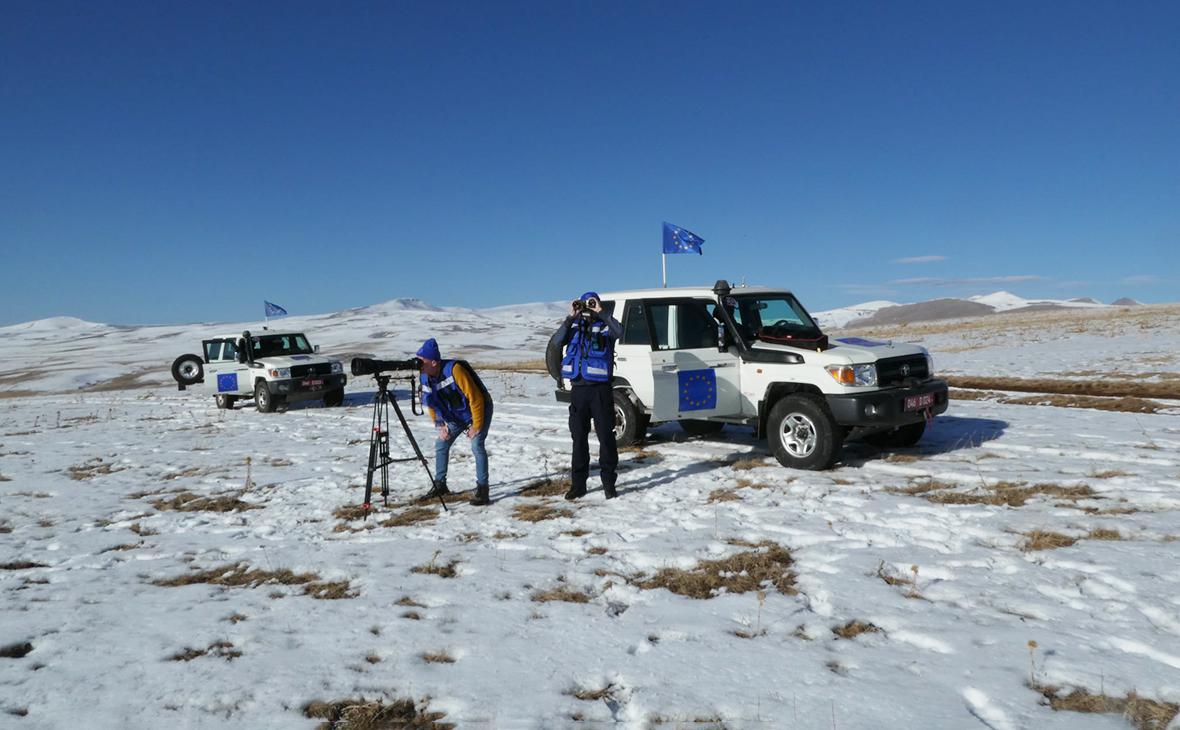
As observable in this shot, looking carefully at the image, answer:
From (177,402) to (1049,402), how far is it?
74.5 ft

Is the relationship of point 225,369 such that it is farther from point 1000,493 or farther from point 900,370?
point 1000,493

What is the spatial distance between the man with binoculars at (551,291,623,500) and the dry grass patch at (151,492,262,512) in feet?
12.1

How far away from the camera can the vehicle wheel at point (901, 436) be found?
9.19 meters

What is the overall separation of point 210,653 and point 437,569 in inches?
68.0

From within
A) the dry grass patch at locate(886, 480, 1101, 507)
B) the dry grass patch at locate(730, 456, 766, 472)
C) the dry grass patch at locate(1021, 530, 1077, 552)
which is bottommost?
the dry grass patch at locate(1021, 530, 1077, 552)

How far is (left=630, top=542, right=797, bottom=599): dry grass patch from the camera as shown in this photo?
4785mm

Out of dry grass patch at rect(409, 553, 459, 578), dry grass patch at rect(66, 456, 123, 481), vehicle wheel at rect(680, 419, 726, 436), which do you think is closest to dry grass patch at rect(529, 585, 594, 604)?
dry grass patch at rect(409, 553, 459, 578)

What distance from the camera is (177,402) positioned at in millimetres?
20750

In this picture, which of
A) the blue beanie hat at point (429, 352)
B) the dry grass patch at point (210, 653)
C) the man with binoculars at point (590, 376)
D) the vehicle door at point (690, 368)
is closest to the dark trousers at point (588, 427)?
the man with binoculars at point (590, 376)

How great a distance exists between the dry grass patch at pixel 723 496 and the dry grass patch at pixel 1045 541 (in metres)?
2.59

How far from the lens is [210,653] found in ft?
13.1

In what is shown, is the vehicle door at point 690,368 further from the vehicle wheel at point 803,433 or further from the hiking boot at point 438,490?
the hiking boot at point 438,490

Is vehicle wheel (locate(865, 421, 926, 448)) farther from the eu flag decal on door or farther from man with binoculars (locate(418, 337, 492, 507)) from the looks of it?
man with binoculars (locate(418, 337, 492, 507))

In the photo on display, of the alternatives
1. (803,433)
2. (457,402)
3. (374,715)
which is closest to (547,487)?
(457,402)
